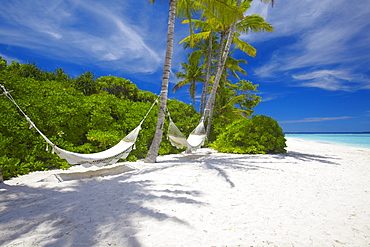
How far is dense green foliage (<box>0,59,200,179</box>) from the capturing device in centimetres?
273

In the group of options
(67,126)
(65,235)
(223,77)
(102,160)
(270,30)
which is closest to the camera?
(65,235)

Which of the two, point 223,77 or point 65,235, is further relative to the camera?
point 223,77

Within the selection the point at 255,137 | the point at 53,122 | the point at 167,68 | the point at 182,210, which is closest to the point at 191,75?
the point at 255,137

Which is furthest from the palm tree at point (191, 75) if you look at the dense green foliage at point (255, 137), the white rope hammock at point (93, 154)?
the white rope hammock at point (93, 154)

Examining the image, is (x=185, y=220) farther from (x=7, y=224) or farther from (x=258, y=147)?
(x=258, y=147)

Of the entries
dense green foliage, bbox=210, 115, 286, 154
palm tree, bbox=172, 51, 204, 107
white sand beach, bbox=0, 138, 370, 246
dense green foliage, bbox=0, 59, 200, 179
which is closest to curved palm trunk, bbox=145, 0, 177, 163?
dense green foliage, bbox=0, 59, 200, 179

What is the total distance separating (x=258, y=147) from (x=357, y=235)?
14.4 feet

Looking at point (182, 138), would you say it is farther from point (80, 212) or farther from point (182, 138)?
point (80, 212)

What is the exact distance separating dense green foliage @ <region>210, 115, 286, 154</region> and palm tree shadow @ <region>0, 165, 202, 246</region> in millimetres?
3960

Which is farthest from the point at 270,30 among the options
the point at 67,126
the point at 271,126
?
the point at 67,126

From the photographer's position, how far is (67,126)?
3.47m

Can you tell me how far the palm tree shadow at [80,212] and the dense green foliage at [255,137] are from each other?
13.0 feet

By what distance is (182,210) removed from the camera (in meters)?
1.79

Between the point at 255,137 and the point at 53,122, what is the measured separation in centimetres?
520
